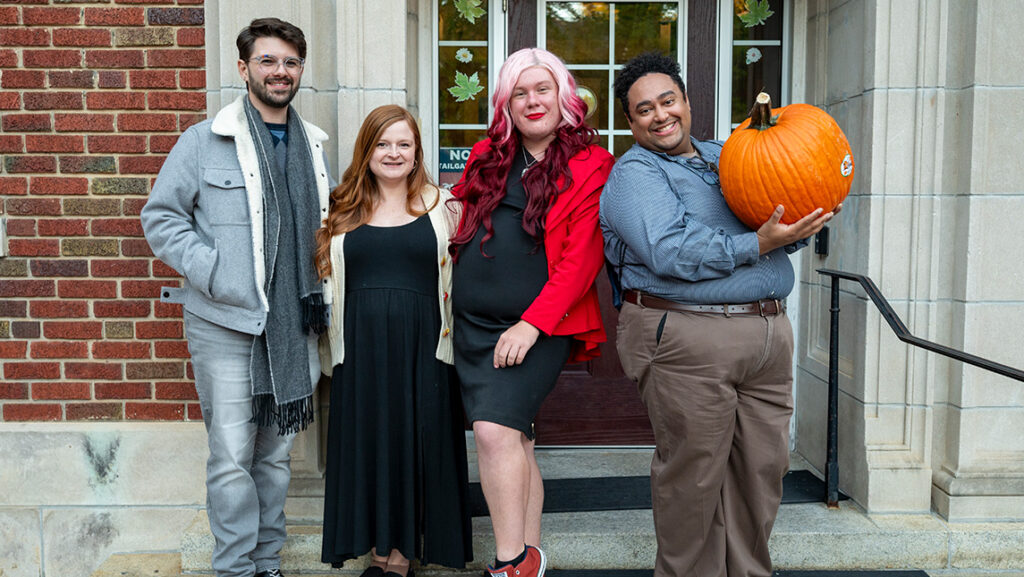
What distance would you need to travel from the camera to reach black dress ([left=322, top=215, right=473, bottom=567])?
291 cm

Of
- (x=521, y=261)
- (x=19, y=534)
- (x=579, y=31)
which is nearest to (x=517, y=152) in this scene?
(x=521, y=261)

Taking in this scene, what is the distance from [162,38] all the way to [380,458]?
6.85ft

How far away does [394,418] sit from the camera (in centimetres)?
298

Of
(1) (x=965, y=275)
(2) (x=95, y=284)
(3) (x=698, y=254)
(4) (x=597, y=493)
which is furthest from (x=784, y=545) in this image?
(2) (x=95, y=284)

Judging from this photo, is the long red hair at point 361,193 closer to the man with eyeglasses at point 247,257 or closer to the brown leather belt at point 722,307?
the man with eyeglasses at point 247,257

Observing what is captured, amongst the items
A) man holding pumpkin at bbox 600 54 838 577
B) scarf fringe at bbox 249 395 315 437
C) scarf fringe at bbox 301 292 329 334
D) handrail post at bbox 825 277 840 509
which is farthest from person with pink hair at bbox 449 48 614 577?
handrail post at bbox 825 277 840 509

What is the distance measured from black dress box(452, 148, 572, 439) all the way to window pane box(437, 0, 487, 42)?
1.61m

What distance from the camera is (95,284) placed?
3723 mm

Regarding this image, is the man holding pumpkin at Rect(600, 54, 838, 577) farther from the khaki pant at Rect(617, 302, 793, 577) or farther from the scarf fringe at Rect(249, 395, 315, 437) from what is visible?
the scarf fringe at Rect(249, 395, 315, 437)

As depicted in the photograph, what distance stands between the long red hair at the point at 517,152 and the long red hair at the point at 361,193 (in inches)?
10.0

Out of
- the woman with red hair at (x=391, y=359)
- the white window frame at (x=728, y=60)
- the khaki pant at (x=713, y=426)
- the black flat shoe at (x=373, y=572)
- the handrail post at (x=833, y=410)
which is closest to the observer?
the khaki pant at (x=713, y=426)

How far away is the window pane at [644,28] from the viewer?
13.7 feet

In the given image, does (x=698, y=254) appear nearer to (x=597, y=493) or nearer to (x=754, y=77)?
(x=597, y=493)

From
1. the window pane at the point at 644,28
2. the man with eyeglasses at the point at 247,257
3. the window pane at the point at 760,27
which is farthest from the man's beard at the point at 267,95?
the window pane at the point at 760,27
